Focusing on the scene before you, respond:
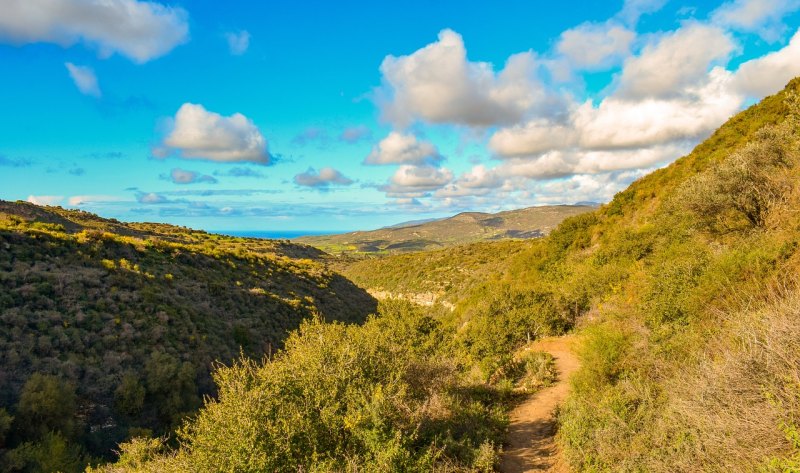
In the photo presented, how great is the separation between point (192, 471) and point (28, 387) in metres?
10.7

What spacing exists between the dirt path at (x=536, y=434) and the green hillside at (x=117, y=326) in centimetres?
933

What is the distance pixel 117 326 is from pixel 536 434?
21.3 m

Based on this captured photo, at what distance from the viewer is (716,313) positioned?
1055 cm

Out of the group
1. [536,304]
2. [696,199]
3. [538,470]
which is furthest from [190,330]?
[696,199]

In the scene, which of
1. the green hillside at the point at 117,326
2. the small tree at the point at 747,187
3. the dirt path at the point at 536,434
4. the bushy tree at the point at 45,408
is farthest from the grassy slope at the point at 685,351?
the bushy tree at the point at 45,408

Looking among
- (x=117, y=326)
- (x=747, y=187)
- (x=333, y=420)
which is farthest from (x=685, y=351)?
(x=117, y=326)

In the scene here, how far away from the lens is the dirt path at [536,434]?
11312 millimetres

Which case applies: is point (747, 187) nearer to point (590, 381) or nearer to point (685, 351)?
point (685, 351)

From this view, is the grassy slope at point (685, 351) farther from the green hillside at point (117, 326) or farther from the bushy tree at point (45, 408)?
the bushy tree at point (45, 408)

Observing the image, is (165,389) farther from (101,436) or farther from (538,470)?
(538,470)

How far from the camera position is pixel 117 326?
19703 mm

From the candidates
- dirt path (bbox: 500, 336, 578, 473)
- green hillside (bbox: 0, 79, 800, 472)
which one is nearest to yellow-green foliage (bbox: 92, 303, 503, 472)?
green hillside (bbox: 0, 79, 800, 472)

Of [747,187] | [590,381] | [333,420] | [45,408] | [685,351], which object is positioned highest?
[747,187]

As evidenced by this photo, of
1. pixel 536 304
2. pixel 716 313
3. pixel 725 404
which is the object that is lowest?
pixel 536 304
